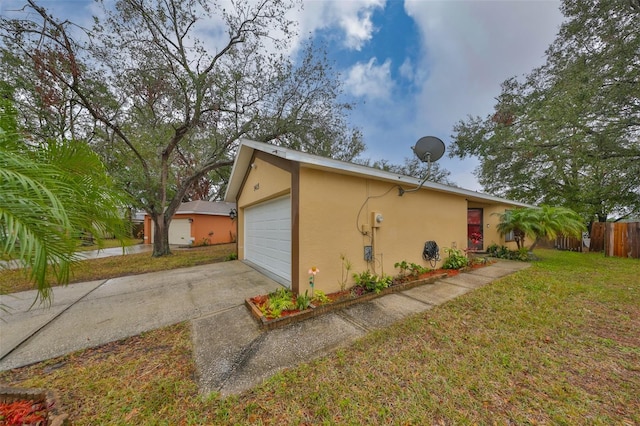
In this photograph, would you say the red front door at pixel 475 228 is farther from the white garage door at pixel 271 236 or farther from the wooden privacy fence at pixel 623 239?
the white garage door at pixel 271 236

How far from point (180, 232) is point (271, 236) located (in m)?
13.1

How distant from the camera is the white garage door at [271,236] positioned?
4922 mm

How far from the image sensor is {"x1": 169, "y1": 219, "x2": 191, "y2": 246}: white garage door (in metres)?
15.0

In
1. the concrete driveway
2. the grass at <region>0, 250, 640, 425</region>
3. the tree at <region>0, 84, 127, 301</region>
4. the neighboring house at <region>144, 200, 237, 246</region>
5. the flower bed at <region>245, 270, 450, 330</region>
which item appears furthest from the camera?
the neighboring house at <region>144, 200, 237, 246</region>

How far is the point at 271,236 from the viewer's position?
5762mm

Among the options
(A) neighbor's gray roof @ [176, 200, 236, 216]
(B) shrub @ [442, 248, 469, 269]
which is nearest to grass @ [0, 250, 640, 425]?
(B) shrub @ [442, 248, 469, 269]

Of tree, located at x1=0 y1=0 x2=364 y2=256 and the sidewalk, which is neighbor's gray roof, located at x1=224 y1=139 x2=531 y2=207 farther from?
tree, located at x1=0 y1=0 x2=364 y2=256

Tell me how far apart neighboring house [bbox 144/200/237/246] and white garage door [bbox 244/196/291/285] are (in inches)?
349

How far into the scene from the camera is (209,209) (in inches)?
629

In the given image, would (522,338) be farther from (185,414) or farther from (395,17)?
(395,17)

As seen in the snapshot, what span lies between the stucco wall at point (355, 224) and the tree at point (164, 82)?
22.2 feet

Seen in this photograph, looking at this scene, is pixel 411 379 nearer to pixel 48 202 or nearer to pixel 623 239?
pixel 48 202

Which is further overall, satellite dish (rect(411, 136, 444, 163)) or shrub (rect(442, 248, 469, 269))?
shrub (rect(442, 248, 469, 269))

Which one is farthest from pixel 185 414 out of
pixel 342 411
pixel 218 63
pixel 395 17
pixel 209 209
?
pixel 209 209
